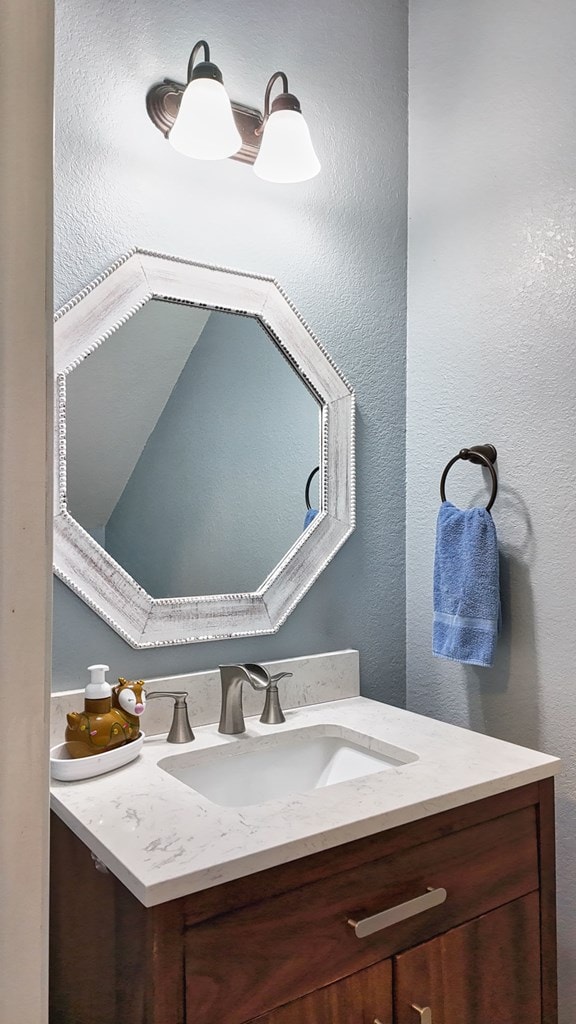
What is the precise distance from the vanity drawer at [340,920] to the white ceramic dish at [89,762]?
361 mm

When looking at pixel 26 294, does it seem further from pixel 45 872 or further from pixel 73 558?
pixel 73 558

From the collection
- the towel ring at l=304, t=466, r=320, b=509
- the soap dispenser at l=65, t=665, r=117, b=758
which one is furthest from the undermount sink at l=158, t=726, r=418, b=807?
the towel ring at l=304, t=466, r=320, b=509

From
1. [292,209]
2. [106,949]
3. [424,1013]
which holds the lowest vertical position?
[424,1013]

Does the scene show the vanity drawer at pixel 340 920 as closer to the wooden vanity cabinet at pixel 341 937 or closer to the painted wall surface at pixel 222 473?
the wooden vanity cabinet at pixel 341 937

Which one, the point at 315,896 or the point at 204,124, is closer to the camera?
the point at 315,896

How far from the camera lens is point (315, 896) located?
3.14 feet

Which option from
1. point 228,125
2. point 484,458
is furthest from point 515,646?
point 228,125

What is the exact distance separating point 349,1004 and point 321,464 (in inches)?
40.9

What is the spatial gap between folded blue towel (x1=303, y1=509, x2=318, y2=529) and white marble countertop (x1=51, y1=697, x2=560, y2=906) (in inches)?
19.9

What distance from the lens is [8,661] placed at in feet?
0.88

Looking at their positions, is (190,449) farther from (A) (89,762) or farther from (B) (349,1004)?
(B) (349,1004)

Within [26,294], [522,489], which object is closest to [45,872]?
[26,294]

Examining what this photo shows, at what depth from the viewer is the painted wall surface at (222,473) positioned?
1.41m

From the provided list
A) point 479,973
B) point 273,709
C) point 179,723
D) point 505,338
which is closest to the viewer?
point 479,973
